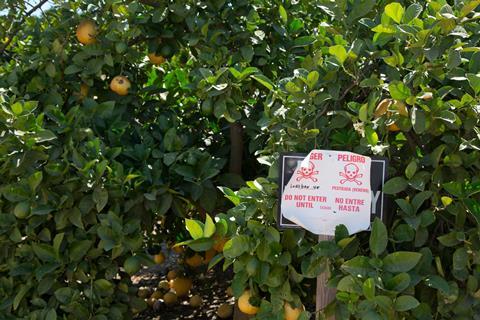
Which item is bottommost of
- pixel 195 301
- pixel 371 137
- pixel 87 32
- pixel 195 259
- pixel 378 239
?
pixel 195 301

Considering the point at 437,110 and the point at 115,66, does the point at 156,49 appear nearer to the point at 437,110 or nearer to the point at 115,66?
the point at 115,66

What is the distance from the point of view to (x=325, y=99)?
1.93 meters

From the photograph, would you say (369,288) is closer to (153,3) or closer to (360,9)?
(360,9)

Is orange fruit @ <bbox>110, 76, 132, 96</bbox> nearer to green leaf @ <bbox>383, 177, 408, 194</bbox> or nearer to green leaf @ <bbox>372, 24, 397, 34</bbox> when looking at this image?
Answer: green leaf @ <bbox>372, 24, 397, 34</bbox>

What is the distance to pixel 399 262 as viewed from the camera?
1.68 meters

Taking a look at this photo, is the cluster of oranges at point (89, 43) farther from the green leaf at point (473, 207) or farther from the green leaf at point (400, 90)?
the green leaf at point (473, 207)

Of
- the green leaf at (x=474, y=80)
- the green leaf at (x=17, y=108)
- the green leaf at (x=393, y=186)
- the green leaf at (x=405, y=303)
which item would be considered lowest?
the green leaf at (x=405, y=303)

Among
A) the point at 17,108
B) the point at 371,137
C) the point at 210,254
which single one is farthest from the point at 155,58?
the point at 371,137

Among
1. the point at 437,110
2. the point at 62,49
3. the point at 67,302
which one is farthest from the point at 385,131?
the point at 62,49

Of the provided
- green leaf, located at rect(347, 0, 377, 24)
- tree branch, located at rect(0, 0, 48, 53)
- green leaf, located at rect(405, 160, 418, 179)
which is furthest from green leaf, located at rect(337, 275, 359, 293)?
tree branch, located at rect(0, 0, 48, 53)

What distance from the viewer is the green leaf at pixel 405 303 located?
158 cm

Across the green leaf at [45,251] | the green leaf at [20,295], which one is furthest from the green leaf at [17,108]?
the green leaf at [20,295]

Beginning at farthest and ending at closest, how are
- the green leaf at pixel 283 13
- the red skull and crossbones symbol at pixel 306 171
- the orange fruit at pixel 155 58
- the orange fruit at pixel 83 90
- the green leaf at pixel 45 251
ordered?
the orange fruit at pixel 155 58 → the orange fruit at pixel 83 90 → the green leaf at pixel 283 13 → the green leaf at pixel 45 251 → the red skull and crossbones symbol at pixel 306 171

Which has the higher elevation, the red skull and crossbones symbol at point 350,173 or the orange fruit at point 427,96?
the orange fruit at point 427,96
